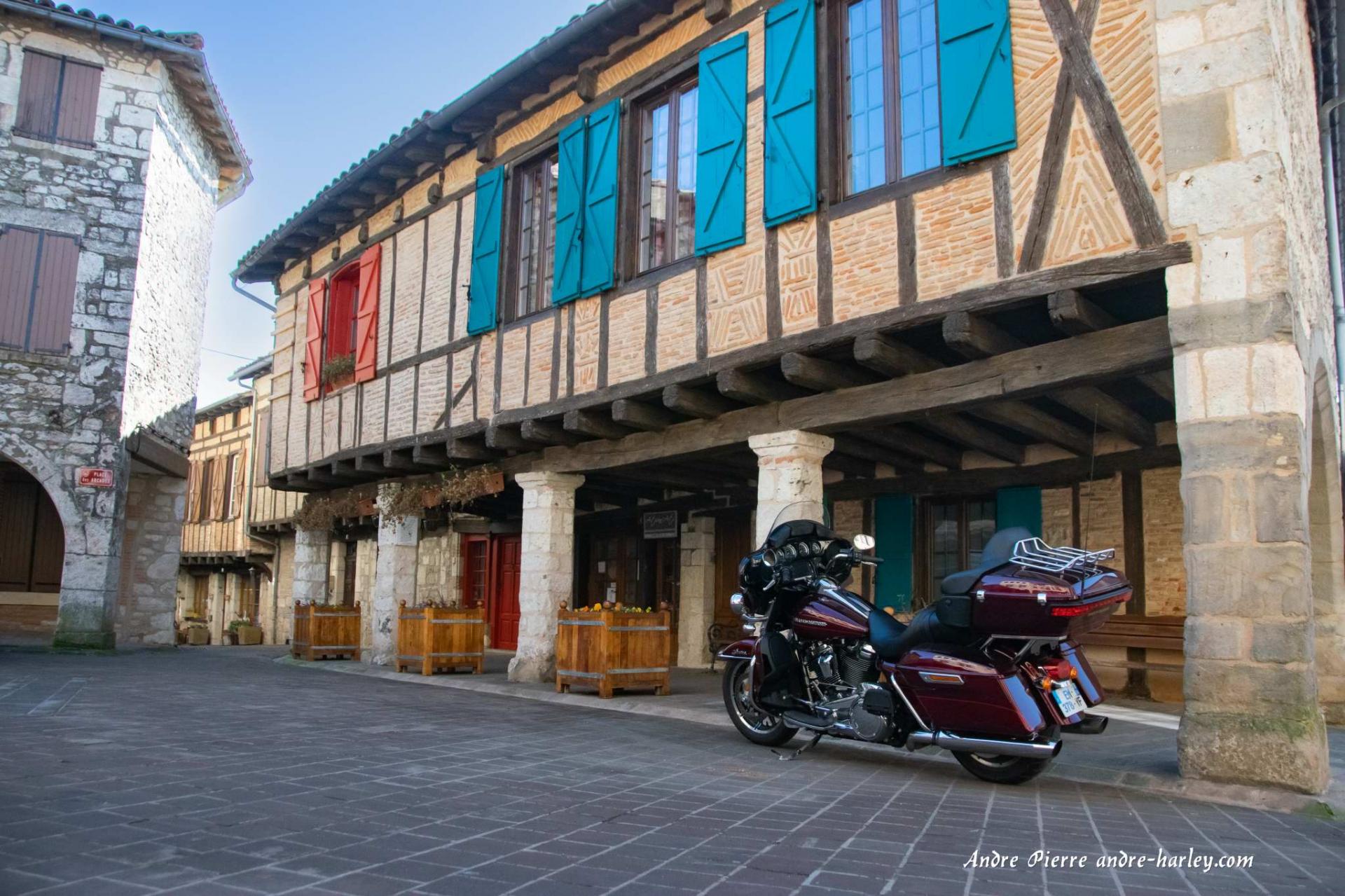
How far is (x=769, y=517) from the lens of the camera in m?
7.16

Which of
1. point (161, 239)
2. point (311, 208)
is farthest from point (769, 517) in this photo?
point (161, 239)

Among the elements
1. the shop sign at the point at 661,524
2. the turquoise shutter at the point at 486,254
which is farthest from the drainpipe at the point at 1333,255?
the turquoise shutter at the point at 486,254

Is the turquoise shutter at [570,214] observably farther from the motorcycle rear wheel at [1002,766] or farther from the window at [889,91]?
the motorcycle rear wheel at [1002,766]

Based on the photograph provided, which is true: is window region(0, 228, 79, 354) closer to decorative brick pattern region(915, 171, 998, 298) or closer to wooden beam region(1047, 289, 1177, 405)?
decorative brick pattern region(915, 171, 998, 298)

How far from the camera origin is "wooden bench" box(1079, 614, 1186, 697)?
802 cm

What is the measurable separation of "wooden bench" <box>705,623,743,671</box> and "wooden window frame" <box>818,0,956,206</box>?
6066mm

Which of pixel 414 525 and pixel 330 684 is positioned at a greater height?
pixel 414 525

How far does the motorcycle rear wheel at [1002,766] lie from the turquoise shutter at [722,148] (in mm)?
3991

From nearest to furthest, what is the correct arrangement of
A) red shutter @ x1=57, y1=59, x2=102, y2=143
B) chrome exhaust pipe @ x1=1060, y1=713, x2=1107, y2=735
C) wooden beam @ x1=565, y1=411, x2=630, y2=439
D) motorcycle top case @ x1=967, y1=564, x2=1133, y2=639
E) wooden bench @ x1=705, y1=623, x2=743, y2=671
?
motorcycle top case @ x1=967, y1=564, x2=1133, y2=639 < chrome exhaust pipe @ x1=1060, y1=713, x2=1107, y2=735 < wooden beam @ x1=565, y1=411, x2=630, y2=439 < wooden bench @ x1=705, y1=623, x2=743, y2=671 < red shutter @ x1=57, y1=59, x2=102, y2=143

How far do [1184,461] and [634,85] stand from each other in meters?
5.55

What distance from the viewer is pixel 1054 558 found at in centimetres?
424

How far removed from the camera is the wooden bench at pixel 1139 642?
26.3 feet

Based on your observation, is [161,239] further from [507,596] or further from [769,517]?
[769,517]

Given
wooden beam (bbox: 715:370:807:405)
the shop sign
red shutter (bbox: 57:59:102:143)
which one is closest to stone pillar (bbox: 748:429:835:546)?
wooden beam (bbox: 715:370:807:405)
